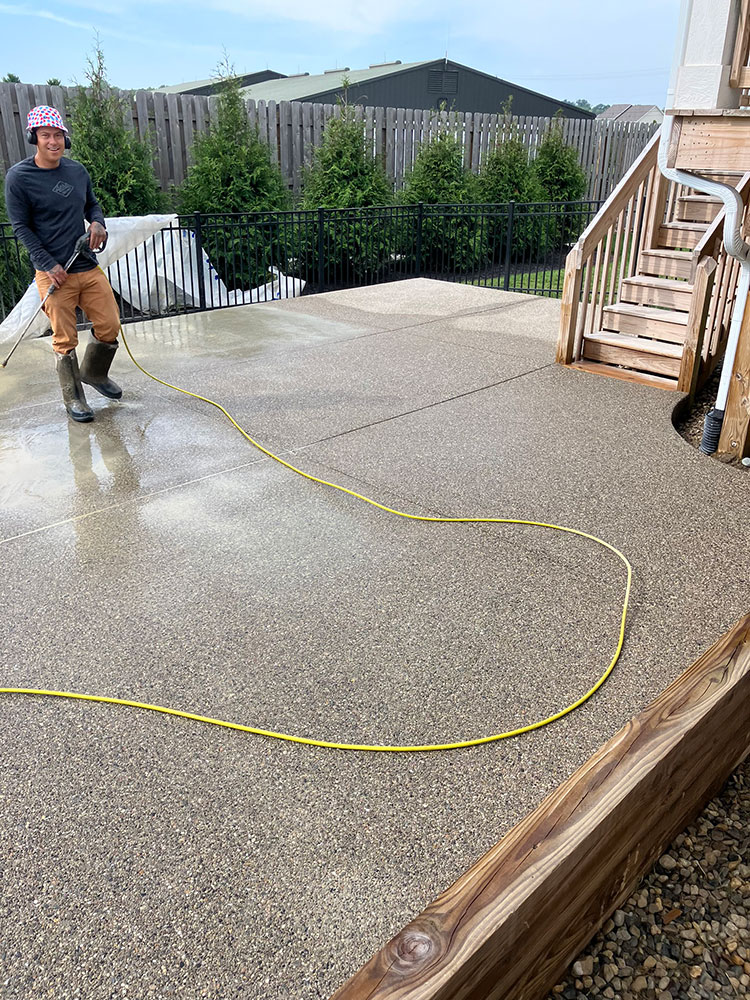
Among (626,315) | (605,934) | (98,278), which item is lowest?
(605,934)

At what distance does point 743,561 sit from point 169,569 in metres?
2.55

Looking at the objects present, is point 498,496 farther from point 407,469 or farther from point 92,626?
point 92,626

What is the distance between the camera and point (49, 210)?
473 centimetres

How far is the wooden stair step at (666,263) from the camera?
6.68 metres

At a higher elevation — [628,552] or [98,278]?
[98,278]

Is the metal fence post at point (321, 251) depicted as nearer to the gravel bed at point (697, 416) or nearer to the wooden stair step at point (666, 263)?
the wooden stair step at point (666, 263)

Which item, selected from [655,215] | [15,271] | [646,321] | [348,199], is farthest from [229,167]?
[646,321]

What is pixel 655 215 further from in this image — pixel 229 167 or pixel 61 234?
pixel 229 167

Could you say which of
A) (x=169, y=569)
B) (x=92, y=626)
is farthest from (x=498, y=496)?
(x=92, y=626)

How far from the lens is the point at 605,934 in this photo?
191 cm

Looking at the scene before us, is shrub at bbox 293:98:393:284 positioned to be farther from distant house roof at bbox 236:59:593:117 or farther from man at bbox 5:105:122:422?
distant house roof at bbox 236:59:593:117

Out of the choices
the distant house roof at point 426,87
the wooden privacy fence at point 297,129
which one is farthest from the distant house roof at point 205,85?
the wooden privacy fence at point 297,129

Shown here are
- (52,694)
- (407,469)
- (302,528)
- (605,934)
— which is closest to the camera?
(605,934)

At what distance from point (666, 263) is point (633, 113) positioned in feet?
147
